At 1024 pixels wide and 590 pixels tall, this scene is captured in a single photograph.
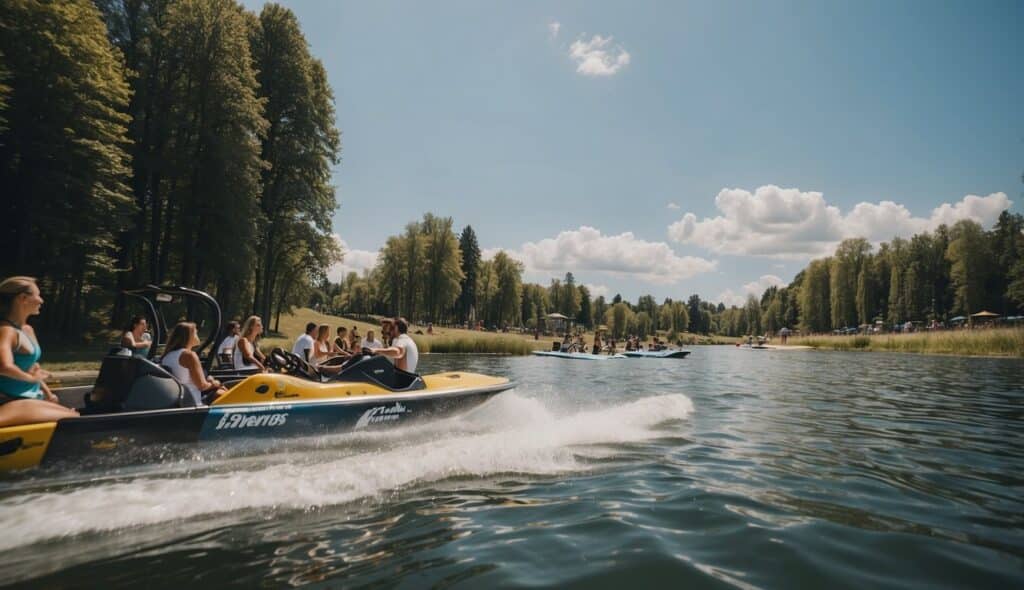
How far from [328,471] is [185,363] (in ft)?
8.13

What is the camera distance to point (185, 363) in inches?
251

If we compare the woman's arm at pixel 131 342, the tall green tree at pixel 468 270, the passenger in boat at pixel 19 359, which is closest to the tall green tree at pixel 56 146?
the woman's arm at pixel 131 342

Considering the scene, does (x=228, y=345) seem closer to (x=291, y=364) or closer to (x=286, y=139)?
(x=291, y=364)

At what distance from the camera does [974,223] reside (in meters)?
62.4

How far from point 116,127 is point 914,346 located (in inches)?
1963

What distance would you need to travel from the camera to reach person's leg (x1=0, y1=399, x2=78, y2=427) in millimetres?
4785

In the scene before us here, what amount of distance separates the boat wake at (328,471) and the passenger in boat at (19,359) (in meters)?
0.76

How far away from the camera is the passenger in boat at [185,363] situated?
20.8 feet

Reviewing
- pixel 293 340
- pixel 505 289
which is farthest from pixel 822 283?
pixel 293 340

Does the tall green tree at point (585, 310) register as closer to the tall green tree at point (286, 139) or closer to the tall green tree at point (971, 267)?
the tall green tree at point (971, 267)

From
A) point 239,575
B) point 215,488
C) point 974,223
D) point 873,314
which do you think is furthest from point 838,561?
point 873,314

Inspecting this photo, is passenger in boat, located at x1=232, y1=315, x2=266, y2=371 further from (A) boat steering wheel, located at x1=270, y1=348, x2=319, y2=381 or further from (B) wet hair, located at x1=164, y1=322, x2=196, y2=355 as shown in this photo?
(B) wet hair, located at x1=164, y1=322, x2=196, y2=355

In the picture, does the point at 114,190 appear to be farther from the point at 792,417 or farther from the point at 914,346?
the point at 914,346

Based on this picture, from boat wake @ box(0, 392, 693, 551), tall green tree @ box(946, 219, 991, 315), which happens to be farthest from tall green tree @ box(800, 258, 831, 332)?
boat wake @ box(0, 392, 693, 551)
